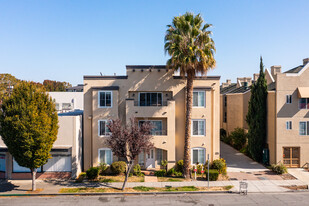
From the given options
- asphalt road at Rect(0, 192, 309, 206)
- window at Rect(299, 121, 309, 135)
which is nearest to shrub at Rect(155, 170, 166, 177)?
asphalt road at Rect(0, 192, 309, 206)

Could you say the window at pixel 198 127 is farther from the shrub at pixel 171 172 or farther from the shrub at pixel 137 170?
the shrub at pixel 137 170

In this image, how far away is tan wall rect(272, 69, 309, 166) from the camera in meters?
23.0

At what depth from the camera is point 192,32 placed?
1945cm

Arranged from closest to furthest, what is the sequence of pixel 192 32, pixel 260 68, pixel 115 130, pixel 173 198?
pixel 173 198, pixel 115 130, pixel 192 32, pixel 260 68

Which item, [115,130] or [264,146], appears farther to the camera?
[264,146]

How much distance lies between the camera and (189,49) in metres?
19.0

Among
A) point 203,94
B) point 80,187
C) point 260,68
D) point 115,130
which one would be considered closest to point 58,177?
point 80,187

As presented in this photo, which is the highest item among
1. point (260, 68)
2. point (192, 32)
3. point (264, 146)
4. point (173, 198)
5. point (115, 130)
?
point (192, 32)

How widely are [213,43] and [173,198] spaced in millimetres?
13450

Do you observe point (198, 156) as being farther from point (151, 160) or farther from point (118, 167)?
point (118, 167)

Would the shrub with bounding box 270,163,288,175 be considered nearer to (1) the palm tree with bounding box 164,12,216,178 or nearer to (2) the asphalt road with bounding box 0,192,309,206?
(2) the asphalt road with bounding box 0,192,309,206

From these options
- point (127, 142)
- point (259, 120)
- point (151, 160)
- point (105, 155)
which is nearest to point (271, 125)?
point (259, 120)

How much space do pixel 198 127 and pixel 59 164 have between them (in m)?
13.4

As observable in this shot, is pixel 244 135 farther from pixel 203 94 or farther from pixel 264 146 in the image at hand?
pixel 203 94
